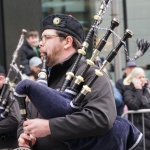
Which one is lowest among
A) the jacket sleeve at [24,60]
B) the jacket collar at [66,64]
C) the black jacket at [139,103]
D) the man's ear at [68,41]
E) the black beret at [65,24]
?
the black jacket at [139,103]

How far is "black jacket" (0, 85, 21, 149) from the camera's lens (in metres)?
6.05

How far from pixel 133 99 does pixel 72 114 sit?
4441mm

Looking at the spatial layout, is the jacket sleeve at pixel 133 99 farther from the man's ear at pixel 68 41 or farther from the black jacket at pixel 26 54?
the man's ear at pixel 68 41

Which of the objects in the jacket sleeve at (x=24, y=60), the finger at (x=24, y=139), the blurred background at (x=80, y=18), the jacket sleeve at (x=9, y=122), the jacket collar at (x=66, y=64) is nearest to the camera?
the finger at (x=24, y=139)

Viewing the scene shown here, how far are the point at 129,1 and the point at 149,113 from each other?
6.11m

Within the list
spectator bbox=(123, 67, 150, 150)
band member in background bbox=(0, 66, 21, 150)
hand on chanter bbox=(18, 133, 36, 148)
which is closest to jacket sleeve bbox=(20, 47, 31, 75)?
spectator bbox=(123, 67, 150, 150)

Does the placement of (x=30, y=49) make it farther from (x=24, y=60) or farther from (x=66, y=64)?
(x=66, y=64)

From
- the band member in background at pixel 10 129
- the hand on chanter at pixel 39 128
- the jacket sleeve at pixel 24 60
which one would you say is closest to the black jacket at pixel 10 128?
the band member in background at pixel 10 129

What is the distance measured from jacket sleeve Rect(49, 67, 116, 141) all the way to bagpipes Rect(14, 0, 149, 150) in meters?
0.07

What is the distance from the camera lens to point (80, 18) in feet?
40.8

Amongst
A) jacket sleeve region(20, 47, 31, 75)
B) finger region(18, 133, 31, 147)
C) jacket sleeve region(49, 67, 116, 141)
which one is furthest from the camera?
jacket sleeve region(20, 47, 31, 75)

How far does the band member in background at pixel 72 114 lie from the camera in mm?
2988

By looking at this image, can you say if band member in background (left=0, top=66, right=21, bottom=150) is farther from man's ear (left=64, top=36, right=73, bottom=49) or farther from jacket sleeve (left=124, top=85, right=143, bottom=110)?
man's ear (left=64, top=36, right=73, bottom=49)

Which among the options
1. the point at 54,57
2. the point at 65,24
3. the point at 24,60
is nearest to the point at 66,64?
the point at 54,57
